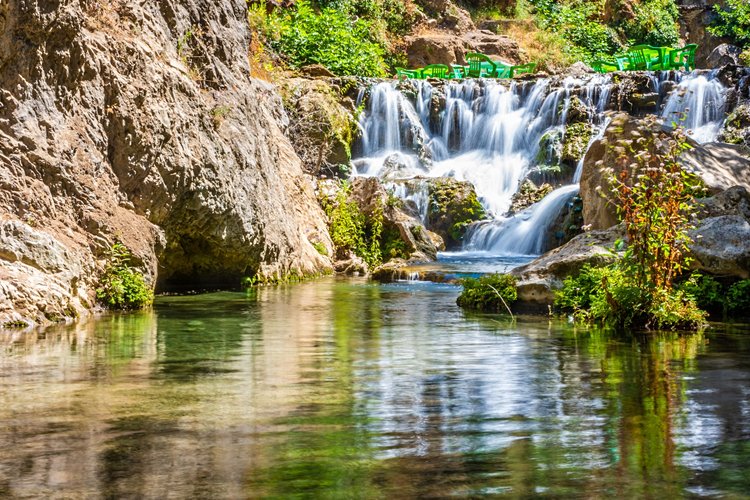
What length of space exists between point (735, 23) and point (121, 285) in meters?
38.9

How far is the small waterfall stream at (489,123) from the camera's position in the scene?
93.7 ft

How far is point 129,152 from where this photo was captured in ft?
41.4

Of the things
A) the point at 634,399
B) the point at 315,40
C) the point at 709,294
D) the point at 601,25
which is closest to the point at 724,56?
the point at 601,25

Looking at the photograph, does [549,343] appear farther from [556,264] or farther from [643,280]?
[556,264]

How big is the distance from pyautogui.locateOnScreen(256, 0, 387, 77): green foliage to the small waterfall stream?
2406 millimetres

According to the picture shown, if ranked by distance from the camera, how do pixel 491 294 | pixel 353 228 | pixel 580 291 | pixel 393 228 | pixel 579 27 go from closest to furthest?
pixel 580 291, pixel 491 294, pixel 353 228, pixel 393 228, pixel 579 27

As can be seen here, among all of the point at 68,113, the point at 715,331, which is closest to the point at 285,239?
the point at 68,113

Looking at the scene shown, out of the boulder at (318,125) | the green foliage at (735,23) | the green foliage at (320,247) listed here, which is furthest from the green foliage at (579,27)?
the green foliage at (320,247)

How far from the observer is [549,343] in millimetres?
9148

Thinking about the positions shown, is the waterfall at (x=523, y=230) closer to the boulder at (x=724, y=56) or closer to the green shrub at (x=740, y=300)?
the green shrub at (x=740, y=300)

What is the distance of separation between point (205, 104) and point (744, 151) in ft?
27.8

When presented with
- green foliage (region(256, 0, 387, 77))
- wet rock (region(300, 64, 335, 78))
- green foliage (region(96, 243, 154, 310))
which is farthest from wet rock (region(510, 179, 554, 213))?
green foliage (region(96, 243, 154, 310))

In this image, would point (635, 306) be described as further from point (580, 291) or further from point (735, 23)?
point (735, 23)

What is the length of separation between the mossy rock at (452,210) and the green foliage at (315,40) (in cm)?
779
